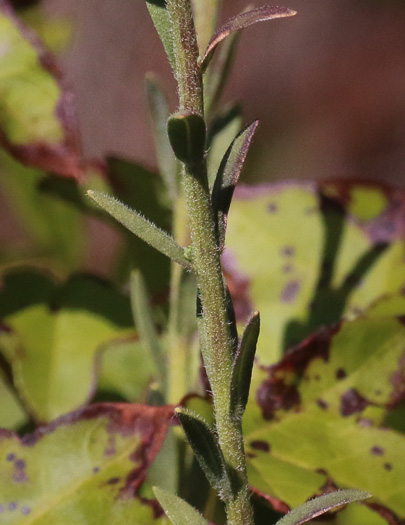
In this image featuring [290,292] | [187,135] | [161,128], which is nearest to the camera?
[187,135]

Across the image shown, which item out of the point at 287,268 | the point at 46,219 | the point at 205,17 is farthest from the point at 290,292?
the point at 46,219

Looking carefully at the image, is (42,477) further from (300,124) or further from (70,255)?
(300,124)

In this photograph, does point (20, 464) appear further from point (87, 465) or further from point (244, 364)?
point (244, 364)

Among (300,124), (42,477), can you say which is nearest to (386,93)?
(300,124)

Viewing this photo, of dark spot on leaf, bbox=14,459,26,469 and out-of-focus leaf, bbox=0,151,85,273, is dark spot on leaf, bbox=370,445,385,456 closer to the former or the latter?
dark spot on leaf, bbox=14,459,26,469

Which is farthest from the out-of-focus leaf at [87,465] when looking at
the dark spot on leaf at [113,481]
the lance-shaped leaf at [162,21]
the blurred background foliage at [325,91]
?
the blurred background foliage at [325,91]

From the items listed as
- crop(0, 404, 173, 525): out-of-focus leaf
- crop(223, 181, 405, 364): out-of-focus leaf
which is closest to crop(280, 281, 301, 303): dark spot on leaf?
crop(223, 181, 405, 364): out-of-focus leaf
